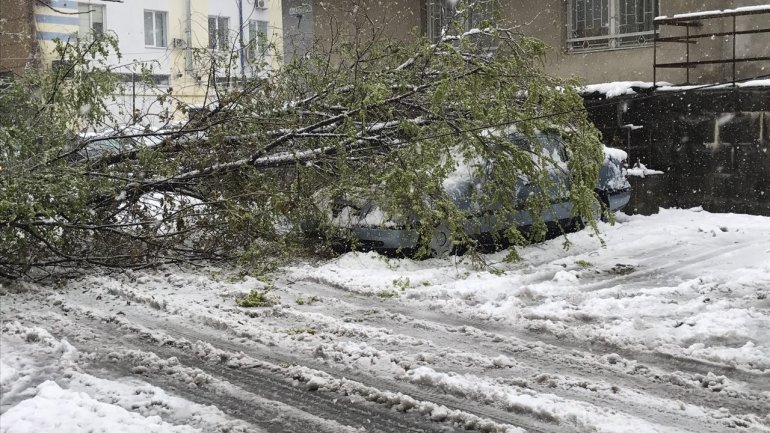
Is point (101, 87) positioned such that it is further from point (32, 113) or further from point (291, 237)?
point (291, 237)

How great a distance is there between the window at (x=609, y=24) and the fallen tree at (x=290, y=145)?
691cm

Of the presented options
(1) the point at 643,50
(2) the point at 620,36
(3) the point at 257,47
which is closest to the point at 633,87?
(1) the point at 643,50

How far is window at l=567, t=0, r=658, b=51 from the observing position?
15953 millimetres

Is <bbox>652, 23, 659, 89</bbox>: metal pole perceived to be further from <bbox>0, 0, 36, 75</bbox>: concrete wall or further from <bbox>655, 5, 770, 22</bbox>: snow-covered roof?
<bbox>0, 0, 36, 75</bbox>: concrete wall

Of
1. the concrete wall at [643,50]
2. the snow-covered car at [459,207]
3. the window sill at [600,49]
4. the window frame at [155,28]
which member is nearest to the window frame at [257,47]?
the snow-covered car at [459,207]

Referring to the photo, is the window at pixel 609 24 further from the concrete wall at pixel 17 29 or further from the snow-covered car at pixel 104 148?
the concrete wall at pixel 17 29

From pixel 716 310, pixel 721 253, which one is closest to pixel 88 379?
pixel 716 310

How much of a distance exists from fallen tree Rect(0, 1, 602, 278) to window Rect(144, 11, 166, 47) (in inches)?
752

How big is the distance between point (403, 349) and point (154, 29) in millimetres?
24623

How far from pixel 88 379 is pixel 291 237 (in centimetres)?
444

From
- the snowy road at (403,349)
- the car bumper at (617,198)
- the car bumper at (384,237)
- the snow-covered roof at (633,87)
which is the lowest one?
the snowy road at (403,349)

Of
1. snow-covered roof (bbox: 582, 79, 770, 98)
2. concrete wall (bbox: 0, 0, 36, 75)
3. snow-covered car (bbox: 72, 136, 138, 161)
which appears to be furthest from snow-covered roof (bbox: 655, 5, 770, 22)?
concrete wall (bbox: 0, 0, 36, 75)

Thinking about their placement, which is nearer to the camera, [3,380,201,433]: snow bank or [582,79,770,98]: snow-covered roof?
[3,380,201,433]: snow bank

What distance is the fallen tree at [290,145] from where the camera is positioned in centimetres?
921
